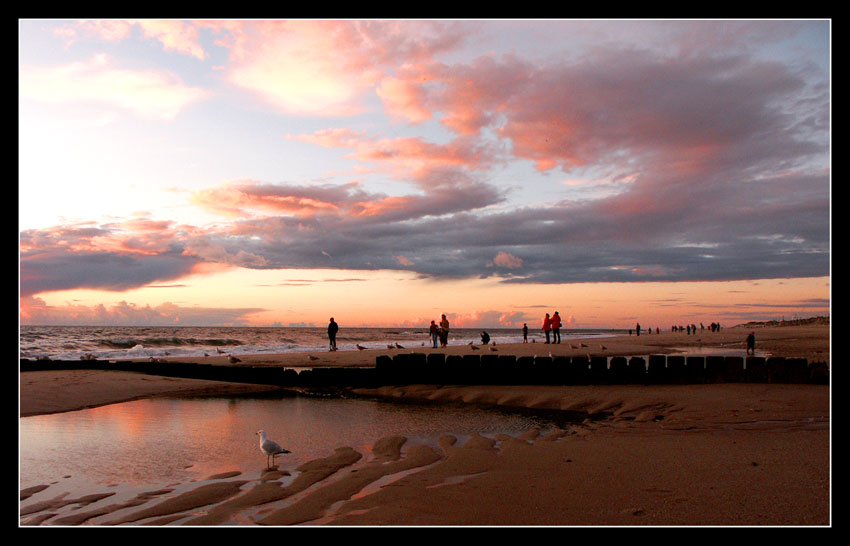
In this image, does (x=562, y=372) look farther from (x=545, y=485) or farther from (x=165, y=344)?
(x=165, y=344)

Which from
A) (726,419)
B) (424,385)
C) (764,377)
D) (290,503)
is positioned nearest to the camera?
(290,503)

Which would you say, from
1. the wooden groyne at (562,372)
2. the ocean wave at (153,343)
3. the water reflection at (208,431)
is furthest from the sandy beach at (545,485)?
the ocean wave at (153,343)

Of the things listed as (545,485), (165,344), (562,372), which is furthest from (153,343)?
(545,485)

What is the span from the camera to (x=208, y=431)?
897cm

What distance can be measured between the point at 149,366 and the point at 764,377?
17947 mm

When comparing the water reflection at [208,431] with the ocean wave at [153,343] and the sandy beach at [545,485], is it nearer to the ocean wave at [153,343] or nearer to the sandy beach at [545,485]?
the sandy beach at [545,485]

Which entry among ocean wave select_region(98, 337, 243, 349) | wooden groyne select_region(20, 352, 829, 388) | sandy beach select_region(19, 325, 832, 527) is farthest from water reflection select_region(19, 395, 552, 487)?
ocean wave select_region(98, 337, 243, 349)

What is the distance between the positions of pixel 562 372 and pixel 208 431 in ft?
27.6

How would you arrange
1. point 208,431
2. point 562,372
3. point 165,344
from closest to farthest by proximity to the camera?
point 208,431 < point 562,372 < point 165,344

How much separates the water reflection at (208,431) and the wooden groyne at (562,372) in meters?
2.12
